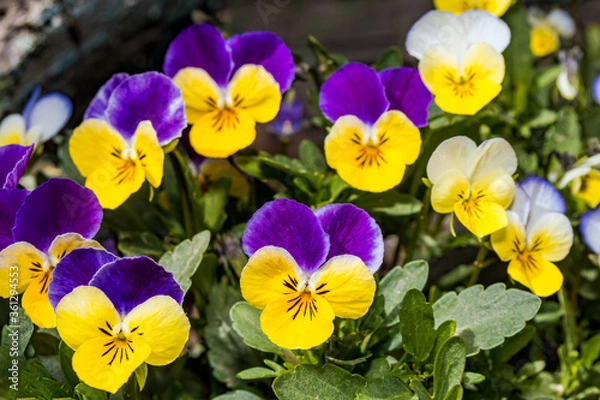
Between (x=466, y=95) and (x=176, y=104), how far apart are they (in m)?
0.40

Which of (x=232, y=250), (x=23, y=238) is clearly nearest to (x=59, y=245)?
(x=23, y=238)

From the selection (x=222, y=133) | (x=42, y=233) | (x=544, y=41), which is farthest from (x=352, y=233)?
(x=544, y=41)

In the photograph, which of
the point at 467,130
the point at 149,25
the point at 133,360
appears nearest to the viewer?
the point at 133,360

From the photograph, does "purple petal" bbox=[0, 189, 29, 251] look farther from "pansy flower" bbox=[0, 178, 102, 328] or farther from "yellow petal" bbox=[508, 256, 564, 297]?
"yellow petal" bbox=[508, 256, 564, 297]

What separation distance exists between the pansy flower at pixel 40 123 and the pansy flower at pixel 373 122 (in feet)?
1.38

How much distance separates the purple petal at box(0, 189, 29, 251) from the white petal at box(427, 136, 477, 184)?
522 millimetres

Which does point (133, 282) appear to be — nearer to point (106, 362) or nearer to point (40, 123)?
point (106, 362)

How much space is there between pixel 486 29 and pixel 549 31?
28.7 inches

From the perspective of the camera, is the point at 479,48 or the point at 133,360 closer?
the point at 133,360

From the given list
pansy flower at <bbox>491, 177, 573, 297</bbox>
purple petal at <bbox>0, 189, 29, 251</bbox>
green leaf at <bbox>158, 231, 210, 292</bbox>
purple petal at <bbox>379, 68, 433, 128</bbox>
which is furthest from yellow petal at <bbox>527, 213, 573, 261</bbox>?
purple petal at <bbox>0, 189, 29, 251</bbox>

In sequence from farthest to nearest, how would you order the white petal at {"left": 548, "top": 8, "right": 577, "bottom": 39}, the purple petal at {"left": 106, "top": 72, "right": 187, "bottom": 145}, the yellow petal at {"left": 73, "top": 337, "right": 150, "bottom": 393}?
the white petal at {"left": 548, "top": 8, "right": 577, "bottom": 39}, the purple petal at {"left": 106, "top": 72, "right": 187, "bottom": 145}, the yellow petal at {"left": 73, "top": 337, "right": 150, "bottom": 393}

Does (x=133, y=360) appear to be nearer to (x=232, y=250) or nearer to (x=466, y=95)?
(x=232, y=250)

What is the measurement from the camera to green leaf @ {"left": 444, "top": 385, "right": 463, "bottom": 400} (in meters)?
0.83

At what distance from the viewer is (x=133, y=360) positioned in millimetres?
822
